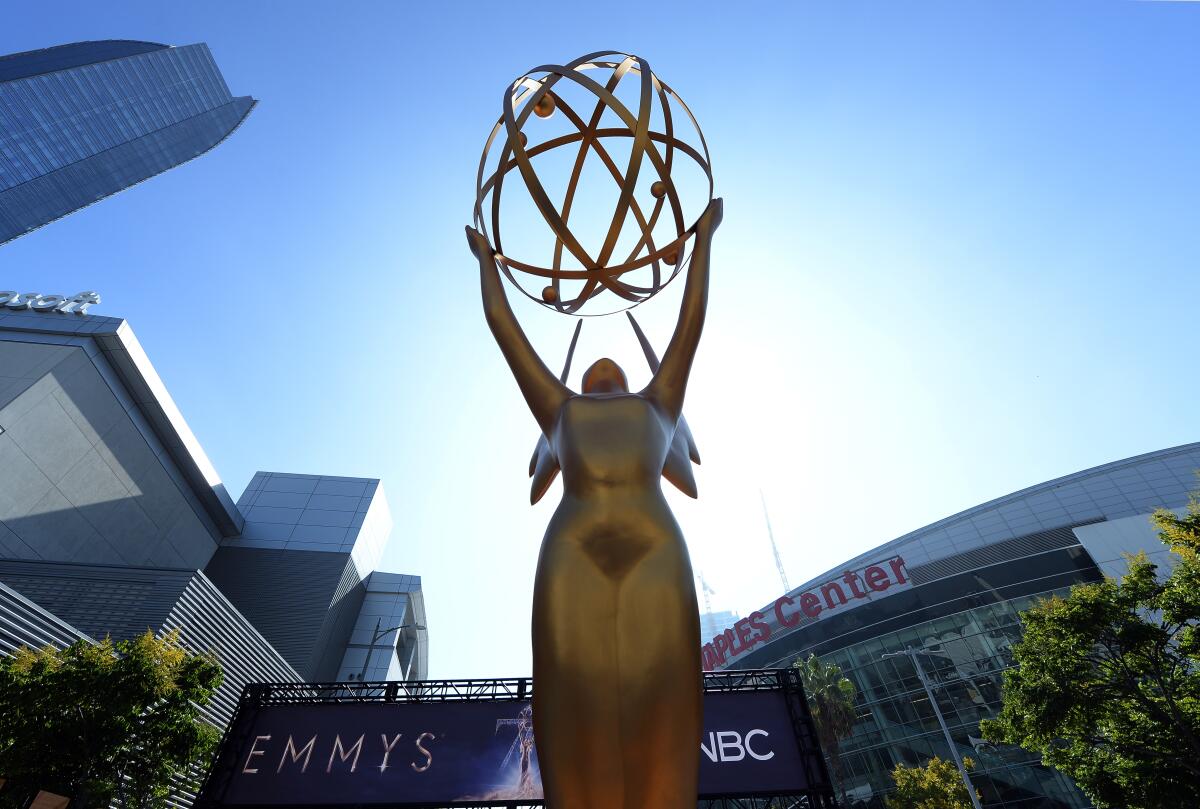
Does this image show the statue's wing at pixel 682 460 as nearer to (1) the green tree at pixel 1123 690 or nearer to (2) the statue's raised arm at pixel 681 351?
(2) the statue's raised arm at pixel 681 351

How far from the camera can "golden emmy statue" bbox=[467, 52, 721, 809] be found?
3477mm

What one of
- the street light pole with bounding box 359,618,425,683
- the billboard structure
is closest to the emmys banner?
the billboard structure

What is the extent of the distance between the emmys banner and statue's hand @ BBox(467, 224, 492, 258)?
513 inches

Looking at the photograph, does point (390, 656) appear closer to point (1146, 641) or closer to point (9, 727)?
point (9, 727)

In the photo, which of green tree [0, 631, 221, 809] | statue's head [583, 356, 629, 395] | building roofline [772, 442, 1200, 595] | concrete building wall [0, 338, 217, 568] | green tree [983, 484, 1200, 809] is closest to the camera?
statue's head [583, 356, 629, 395]

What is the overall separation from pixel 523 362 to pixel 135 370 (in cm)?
3505

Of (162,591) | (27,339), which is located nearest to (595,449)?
(162,591)

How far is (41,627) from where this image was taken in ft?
58.6

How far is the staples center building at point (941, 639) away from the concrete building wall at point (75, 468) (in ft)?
133

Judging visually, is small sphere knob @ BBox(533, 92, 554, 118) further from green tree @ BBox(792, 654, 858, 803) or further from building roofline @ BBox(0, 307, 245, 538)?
building roofline @ BBox(0, 307, 245, 538)

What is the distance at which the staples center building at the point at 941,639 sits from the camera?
34.4m

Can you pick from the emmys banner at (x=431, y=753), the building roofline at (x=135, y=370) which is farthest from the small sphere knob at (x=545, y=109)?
the building roofline at (x=135, y=370)

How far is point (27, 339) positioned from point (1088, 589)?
43058 mm

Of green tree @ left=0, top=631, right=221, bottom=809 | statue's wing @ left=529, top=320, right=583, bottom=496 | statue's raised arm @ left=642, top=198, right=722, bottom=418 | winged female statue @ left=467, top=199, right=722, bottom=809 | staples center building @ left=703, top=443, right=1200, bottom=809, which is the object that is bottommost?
winged female statue @ left=467, top=199, right=722, bottom=809
